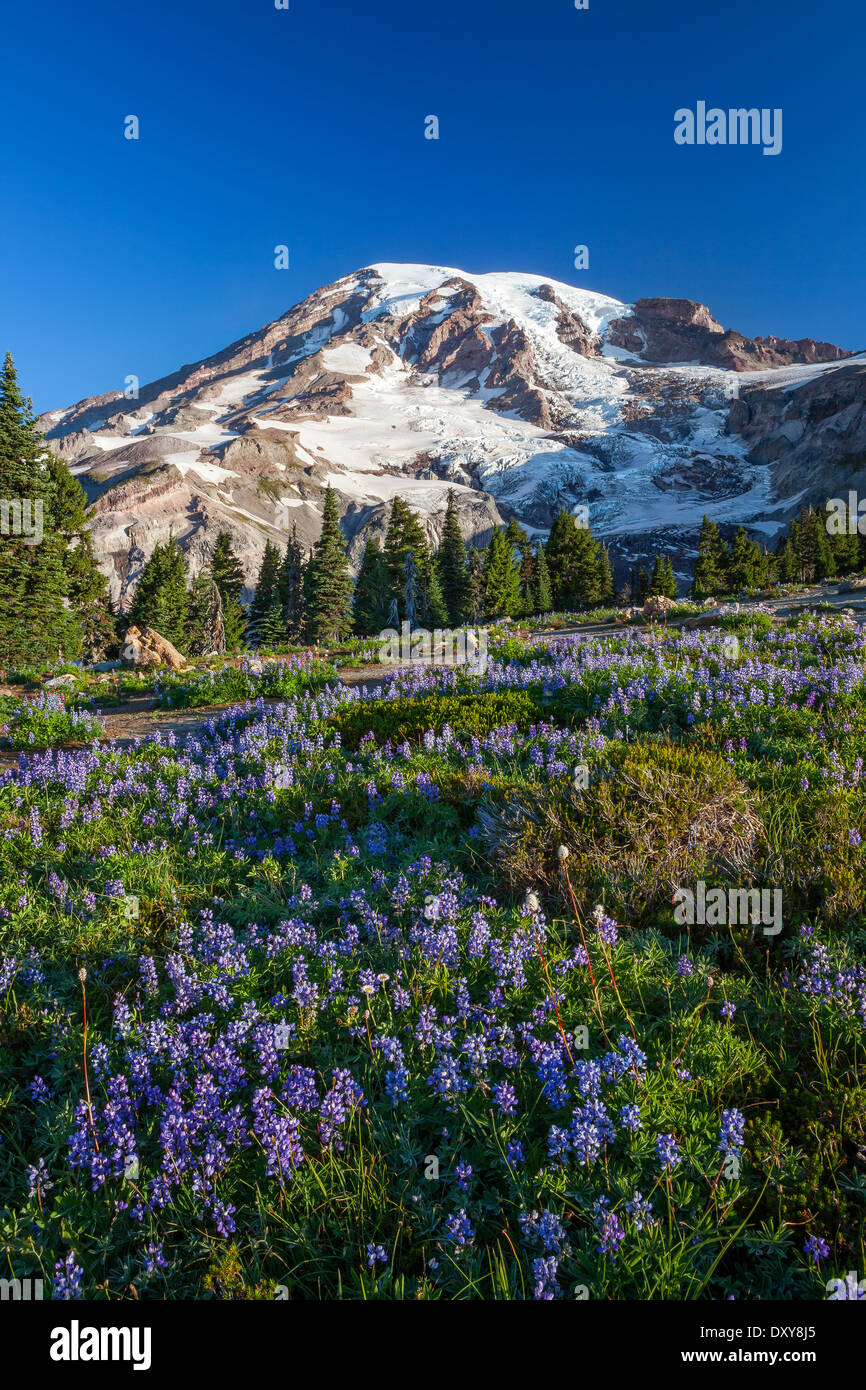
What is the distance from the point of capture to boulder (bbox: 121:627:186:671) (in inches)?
698

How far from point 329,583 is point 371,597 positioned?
9.39 m

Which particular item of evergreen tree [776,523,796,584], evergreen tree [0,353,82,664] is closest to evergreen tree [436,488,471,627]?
evergreen tree [0,353,82,664]

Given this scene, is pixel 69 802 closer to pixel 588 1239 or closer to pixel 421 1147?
pixel 421 1147

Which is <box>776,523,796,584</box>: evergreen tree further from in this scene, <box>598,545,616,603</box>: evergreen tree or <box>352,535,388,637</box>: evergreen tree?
<box>352,535,388,637</box>: evergreen tree

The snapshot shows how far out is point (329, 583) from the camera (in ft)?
165

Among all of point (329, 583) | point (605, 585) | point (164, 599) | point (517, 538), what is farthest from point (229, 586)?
point (605, 585)

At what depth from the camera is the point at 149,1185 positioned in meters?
2.61

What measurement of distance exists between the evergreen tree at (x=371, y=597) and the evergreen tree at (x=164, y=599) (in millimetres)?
15124

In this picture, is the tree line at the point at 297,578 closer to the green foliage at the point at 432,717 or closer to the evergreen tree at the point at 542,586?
the evergreen tree at the point at 542,586

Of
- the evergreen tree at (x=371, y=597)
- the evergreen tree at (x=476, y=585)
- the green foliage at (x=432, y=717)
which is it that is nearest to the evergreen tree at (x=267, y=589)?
the evergreen tree at (x=371, y=597)

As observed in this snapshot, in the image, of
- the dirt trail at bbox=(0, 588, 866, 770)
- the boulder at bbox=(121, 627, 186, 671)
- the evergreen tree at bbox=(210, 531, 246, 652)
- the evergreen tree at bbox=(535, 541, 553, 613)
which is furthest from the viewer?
the evergreen tree at bbox=(535, 541, 553, 613)

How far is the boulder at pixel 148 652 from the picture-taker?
58.1ft

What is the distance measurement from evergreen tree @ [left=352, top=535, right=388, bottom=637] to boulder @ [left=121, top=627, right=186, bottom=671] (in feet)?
118

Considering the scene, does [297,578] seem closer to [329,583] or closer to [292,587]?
[292,587]
